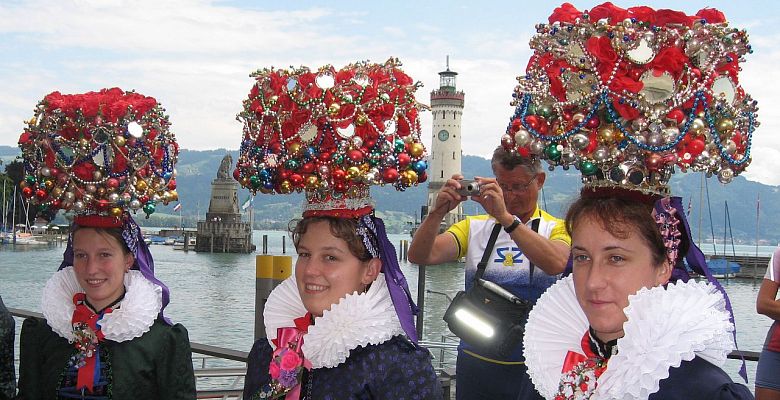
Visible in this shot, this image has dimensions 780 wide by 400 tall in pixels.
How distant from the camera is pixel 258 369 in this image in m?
3.45

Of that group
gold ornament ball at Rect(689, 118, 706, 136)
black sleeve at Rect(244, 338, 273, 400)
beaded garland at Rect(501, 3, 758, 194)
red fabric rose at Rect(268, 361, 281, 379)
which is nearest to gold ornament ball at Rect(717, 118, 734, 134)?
beaded garland at Rect(501, 3, 758, 194)

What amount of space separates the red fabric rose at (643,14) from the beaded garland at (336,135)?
3.67ft

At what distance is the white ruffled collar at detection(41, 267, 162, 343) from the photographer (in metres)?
3.89

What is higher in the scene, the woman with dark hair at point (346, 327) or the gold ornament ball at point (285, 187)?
the gold ornament ball at point (285, 187)

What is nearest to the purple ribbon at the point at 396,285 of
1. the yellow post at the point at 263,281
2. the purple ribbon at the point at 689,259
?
the purple ribbon at the point at 689,259

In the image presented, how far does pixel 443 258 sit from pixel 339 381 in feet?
4.51

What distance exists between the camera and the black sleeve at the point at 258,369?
3.42m

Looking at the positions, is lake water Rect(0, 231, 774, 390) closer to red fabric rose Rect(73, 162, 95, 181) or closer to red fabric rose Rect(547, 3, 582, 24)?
red fabric rose Rect(73, 162, 95, 181)

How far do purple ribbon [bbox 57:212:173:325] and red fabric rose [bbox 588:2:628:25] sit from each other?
2.53 m

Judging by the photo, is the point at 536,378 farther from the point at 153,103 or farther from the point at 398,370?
the point at 153,103

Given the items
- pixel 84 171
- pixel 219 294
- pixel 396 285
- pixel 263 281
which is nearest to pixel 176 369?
pixel 84 171

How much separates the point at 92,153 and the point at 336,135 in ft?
4.58

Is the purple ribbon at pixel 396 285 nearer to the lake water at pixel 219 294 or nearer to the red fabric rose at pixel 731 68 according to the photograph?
the red fabric rose at pixel 731 68

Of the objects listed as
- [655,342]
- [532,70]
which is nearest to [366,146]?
[532,70]
